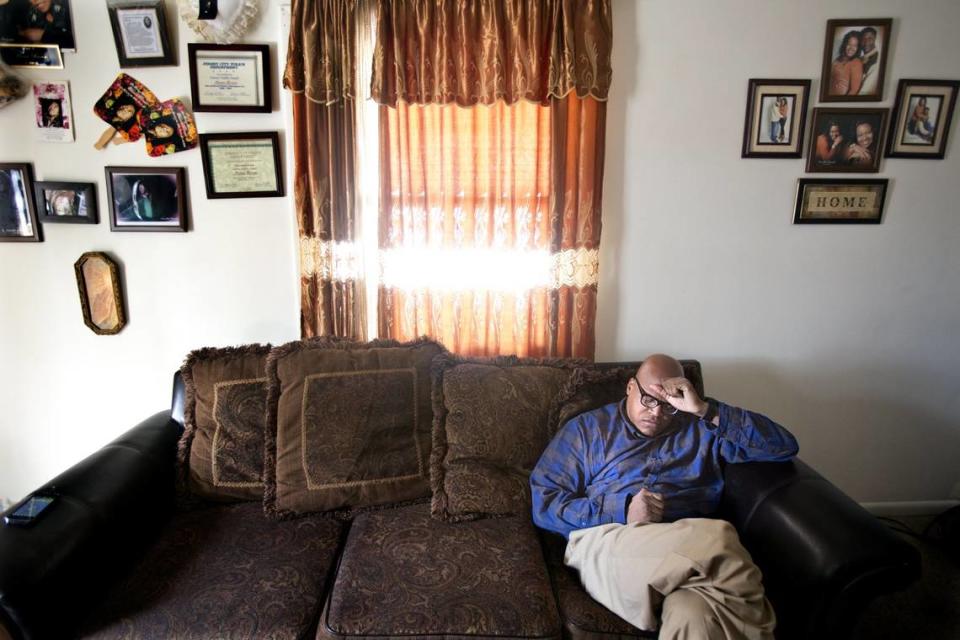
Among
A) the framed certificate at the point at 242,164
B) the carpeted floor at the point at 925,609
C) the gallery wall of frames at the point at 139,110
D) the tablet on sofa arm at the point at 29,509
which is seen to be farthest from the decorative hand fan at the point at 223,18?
the carpeted floor at the point at 925,609

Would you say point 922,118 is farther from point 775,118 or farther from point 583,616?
point 583,616

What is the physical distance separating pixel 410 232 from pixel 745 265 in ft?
4.51

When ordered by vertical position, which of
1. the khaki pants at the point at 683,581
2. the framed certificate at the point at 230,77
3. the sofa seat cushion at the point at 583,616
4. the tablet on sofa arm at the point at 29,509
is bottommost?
the sofa seat cushion at the point at 583,616

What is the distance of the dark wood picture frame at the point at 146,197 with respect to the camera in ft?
6.19

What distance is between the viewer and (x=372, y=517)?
1.54m

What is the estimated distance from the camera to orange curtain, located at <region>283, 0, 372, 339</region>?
172cm

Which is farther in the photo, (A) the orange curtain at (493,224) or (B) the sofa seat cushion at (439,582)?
(A) the orange curtain at (493,224)

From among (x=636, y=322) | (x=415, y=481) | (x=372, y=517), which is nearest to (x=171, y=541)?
(x=372, y=517)

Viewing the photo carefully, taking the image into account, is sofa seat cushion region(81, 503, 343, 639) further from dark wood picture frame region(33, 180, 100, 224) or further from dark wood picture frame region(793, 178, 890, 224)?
dark wood picture frame region(793, 178, 890, 224)

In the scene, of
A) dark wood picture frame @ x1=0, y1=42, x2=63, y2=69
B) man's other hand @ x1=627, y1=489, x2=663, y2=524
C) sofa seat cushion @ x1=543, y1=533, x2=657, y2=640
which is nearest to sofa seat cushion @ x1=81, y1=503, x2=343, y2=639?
sofa seat cushion @ x1=543, y1=533, x2=657, y2=640

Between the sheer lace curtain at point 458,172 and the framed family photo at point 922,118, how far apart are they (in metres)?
1.18

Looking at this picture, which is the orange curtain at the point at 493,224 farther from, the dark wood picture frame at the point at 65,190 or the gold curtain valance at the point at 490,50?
the dark wood picture frame at the point at 65,190

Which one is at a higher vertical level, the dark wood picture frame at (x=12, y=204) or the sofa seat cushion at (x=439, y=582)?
the dark wood picture frame at (x=12, y=204)

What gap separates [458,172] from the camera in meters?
1.84
